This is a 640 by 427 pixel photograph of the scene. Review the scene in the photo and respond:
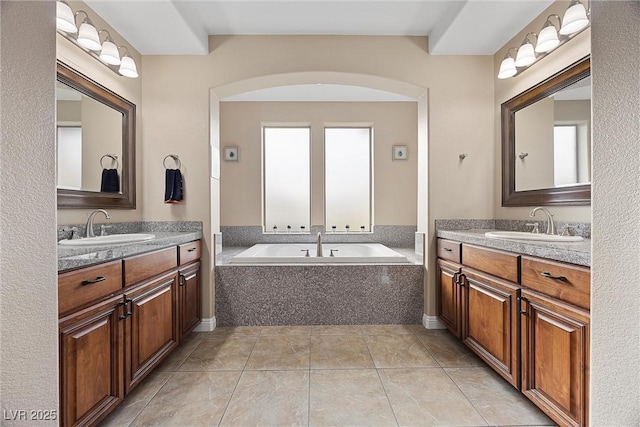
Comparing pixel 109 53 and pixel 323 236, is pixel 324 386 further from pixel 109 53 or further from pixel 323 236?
pixel 109 53

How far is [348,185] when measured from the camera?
4090 millimetres

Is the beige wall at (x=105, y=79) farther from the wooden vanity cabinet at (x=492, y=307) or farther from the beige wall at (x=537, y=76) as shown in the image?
the beige wall at (x=537, y=76)

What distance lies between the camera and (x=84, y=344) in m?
1.30

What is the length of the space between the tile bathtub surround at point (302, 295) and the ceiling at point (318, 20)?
6.41ft

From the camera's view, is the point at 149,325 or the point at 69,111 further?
the point at 69,111

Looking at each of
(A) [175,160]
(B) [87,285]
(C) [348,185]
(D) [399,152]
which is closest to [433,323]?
(C) [348,185]

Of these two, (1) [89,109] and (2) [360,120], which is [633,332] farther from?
(2) [360,120]

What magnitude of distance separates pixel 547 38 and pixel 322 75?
1.65m

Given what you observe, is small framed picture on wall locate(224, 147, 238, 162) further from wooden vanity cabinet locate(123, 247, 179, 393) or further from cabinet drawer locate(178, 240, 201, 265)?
wooden vanity cabinet locate(123, 247, 179, 393)

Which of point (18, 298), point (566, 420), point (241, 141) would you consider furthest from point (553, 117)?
point (241, 141)

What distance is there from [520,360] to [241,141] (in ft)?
11.8

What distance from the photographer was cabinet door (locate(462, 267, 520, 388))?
167cm

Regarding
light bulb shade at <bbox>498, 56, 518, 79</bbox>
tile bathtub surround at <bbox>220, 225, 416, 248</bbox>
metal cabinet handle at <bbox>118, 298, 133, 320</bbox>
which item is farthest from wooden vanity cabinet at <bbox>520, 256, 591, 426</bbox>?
tile bathtub surround at <bbox>220, 225, 416, 248</bbox>

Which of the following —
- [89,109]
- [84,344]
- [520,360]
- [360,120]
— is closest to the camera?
[84,344]
